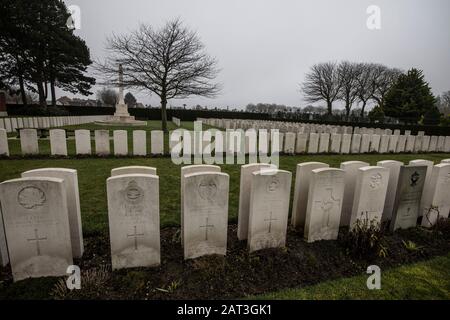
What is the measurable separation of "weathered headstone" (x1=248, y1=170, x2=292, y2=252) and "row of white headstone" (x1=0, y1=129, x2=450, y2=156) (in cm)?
636

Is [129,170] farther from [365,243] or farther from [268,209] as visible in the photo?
[365,243]

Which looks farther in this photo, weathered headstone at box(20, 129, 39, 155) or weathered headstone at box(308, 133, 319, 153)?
weathered headstone at box(308, 133, 319, 153)

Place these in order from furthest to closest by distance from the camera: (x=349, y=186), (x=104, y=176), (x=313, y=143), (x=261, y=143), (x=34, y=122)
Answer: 1. (x=34, y=122)
2. (x=313, y=143)
3. (x=261, y=143)
4. (x=104, y=176)
5. (x=349, y=186)

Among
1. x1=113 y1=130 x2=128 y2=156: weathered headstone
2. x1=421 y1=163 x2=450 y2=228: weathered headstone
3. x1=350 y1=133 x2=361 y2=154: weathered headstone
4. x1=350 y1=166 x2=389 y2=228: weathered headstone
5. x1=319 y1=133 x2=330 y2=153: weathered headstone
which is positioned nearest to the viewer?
x1=350 y1=166 x2=389 y2=228: weathered headstone

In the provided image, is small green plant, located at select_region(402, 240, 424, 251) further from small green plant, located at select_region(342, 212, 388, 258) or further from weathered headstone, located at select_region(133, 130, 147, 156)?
weathered headstone, located at select_region(133, 130, 147, 156)

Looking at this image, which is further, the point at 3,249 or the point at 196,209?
the point at 196,209

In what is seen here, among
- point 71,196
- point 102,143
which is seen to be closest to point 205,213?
point 71,196

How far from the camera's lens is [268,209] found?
3328mm

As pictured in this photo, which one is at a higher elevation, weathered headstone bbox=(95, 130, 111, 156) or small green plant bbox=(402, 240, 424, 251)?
weathered headstone bbox=(95, 130, 111, 156)

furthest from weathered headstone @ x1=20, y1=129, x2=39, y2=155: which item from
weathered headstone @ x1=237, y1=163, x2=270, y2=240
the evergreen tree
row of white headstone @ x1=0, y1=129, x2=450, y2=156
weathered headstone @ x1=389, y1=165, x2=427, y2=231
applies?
the evergreen tree

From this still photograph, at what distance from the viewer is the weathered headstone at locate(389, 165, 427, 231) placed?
3.78m

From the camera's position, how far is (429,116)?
2705cm

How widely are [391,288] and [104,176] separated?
615 cm

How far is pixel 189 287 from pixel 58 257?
1534 millimetres
